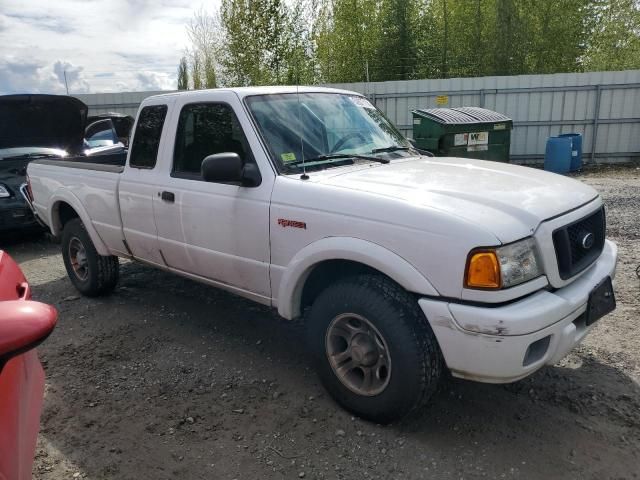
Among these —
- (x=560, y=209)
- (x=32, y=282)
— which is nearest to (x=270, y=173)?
(x=560, y=209)

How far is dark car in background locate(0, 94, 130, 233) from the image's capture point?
284 inches

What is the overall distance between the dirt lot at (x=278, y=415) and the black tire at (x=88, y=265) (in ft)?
2.13

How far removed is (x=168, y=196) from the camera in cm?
387

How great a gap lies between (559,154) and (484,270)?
1157 centimetres

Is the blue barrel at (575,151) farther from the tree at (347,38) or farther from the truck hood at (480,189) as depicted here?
the truck hood at (480,189)

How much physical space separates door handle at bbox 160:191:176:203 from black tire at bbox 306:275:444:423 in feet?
5.03

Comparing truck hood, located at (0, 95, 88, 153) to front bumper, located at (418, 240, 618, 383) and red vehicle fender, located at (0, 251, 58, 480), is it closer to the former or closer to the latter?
red vehicle fender, located at (0, 251, 58, 480)

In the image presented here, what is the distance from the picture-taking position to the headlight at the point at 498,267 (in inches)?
93.4

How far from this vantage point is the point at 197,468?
8.96ft

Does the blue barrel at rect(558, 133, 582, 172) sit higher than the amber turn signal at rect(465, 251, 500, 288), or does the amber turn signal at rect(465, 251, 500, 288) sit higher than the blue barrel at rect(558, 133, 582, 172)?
the amber turn signal at rect(465, 251, 500, 288)

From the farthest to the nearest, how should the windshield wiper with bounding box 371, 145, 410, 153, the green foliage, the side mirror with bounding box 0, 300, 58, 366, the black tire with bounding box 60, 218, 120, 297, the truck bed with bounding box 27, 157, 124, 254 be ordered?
the green foliage → the black tire with bounding box 60, 218, 120, 297 → the truck bed with bounding box 27, 157, 124, 254 → the windshield wiper with bounding box 371, 145, 410, 153 → the side mirror with bounding box 0, 300, 58, 366

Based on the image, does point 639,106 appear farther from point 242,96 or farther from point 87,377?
point 87,377

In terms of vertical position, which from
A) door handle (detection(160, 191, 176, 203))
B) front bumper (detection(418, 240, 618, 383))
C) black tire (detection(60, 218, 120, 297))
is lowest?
black tire (detection(60, 218, 120, 297))

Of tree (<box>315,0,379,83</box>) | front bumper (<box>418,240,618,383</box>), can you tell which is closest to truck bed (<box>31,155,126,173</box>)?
front bumper (<box>418,240,618,383</box>)
